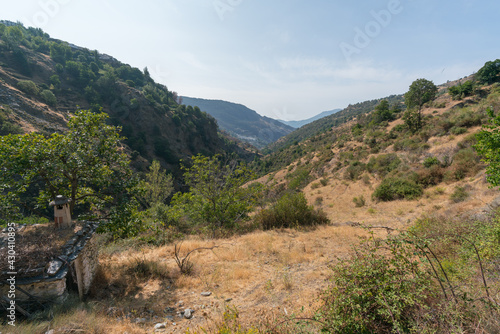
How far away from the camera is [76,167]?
226 inches

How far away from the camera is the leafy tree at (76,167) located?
5.14 metres

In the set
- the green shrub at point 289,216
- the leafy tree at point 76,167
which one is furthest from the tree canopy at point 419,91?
the leafy tree at point 76,167

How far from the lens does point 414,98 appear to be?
3403 cm

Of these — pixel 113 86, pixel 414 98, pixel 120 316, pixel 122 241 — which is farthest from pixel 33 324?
pixel 113 86

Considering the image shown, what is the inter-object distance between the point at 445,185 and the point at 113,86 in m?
81.2

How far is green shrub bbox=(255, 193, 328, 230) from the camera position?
10898 millimetres

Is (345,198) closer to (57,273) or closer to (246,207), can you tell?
(246,207)

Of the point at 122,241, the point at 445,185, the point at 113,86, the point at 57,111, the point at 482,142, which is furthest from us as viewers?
the point at 113,86

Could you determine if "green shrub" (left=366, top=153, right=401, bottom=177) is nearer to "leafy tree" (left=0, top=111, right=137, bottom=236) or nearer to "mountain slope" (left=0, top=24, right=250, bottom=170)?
"leafy tree" (left=0, top=111, right=137, bottom=236)

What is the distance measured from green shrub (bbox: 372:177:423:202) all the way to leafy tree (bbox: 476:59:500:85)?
37472mm

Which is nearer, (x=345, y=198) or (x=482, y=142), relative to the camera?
(x=482, y=142)

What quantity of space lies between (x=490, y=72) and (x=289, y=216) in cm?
4913

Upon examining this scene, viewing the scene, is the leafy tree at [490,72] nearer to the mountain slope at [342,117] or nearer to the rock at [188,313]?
the mountain slope at [342,117]

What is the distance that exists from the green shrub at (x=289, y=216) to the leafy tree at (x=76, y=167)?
6450mm
